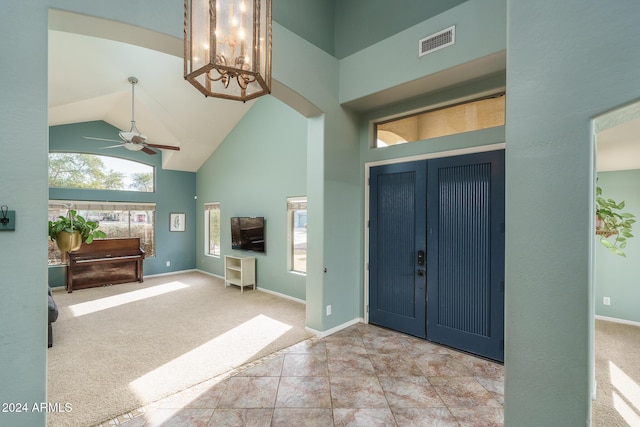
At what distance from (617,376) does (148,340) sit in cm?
508

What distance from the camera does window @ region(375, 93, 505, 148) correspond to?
10.1ft

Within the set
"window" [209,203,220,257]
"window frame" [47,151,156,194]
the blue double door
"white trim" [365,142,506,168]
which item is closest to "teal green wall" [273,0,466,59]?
"white trim" [365,142,506,168]

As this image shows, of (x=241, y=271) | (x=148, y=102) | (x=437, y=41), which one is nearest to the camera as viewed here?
(x=437, y=41)

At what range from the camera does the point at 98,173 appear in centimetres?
670

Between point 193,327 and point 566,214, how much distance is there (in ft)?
14.1

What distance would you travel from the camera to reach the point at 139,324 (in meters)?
4.13

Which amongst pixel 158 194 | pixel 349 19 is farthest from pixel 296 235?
pixel 158 194

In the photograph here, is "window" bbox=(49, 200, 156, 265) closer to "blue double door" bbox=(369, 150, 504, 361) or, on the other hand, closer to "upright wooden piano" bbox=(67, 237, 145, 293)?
"upright wooden piano" bbox=(67, 237, 145, 293)

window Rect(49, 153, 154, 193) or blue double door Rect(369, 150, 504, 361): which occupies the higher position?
window Rect(49, 153, 154, 193)

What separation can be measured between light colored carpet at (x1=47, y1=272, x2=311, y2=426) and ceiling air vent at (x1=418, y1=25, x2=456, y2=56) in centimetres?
362

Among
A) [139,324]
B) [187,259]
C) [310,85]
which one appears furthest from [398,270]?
[187,259]

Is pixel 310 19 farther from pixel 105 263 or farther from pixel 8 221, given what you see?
pixel 105 263

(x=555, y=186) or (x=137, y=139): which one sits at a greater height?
(x=137, y=139)

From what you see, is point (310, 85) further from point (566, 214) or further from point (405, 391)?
point (405, 391)
